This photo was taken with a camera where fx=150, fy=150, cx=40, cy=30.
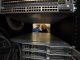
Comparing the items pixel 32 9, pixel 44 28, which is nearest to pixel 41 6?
pixel 32 9

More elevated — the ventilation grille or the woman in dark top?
the ventilation grille

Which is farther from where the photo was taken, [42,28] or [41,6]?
[42,28]

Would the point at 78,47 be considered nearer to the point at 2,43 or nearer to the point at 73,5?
the point at 73,5

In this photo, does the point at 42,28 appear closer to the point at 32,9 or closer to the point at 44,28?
the point at 44,28

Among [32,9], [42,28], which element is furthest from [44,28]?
[32,9]

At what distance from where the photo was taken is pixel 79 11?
733 millimetres

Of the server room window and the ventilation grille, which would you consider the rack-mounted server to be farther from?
the server room window

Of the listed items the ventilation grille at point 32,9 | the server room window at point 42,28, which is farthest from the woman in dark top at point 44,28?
the ventilation grille at point 32,9

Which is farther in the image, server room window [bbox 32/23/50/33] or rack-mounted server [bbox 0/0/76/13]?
server room window [bbox 32/23/50/33]

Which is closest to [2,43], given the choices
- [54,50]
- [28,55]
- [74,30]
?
[28,55]

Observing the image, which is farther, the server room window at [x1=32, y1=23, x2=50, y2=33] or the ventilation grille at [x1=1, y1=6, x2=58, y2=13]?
the server room window at [x1=32, y1=23, x2=50, y2=33]

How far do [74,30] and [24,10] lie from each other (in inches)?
11.3

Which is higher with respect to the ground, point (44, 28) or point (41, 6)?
point (41, 6)

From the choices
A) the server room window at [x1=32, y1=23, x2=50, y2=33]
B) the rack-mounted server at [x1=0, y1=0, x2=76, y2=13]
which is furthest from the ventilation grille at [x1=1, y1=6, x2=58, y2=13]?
the server room window at [x1=32, y1=23, x2=50, y2=33]
